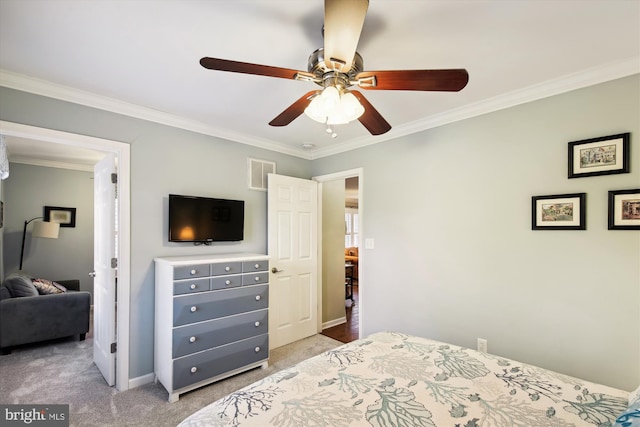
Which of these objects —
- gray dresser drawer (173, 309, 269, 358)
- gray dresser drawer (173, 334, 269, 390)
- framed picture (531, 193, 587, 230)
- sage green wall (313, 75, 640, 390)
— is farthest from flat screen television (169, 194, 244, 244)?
framed picture (531, 193, 587, 230)

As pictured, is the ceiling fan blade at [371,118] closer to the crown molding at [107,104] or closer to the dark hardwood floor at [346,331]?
the crown molding at [107,104]

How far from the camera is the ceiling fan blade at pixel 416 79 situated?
1.34 meters

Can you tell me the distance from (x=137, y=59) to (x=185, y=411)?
2.52 meters

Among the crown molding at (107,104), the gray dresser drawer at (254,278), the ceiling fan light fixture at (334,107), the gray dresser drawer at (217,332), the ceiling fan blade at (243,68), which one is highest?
the crown molding at (107,104)

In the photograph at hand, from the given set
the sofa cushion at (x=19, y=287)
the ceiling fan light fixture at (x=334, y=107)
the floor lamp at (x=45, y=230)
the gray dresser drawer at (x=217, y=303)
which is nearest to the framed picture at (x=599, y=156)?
the ceiling fan light fixture at (x=334, y=107)

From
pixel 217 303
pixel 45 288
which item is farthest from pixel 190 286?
pixel 45 288

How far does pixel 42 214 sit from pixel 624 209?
6.99 meters

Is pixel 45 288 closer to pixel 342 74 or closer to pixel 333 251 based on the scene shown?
pixel 333 251

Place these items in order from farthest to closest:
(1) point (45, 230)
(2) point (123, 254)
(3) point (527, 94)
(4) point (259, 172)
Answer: (1) point (45, 230)
(4) point (259, 172)
(2) point (123, 254)
(3) point (527, 94)

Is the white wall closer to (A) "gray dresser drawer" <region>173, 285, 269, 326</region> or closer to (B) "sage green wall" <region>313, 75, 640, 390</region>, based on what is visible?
(B) "sage green wall" <region>313, 75, 640, 390</region>

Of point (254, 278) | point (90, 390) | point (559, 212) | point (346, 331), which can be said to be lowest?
point (346, 331)

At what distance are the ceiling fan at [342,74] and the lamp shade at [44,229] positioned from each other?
4816 mm

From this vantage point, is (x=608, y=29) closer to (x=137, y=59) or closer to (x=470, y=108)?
(x=470, y=108)

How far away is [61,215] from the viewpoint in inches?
193
